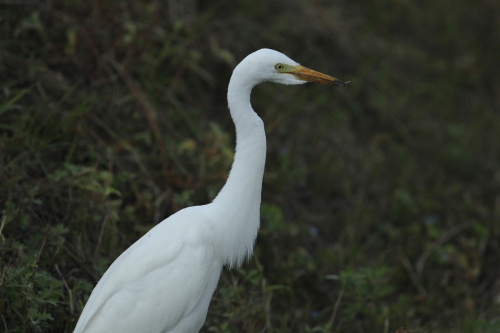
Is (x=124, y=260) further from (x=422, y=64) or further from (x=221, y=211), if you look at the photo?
(x=422, y=64)

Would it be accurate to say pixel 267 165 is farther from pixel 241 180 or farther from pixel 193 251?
pixel 193 251

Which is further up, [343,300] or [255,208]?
[255,208]

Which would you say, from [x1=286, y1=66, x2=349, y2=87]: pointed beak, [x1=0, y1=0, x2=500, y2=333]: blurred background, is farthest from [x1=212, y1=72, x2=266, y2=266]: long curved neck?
[x1=0, y1=0, x2=500, y2=333]: blurred background

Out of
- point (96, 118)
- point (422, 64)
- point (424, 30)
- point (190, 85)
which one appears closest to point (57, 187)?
point (96, 118)

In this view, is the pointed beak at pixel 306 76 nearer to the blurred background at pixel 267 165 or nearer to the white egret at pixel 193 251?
the white egret at pixel 193 251

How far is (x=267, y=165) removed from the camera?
4023 millimetres

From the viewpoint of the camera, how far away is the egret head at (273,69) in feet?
6.98

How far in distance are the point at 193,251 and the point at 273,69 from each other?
0.81m

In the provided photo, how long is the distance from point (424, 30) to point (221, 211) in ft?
16.2

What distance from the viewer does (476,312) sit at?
3.29m

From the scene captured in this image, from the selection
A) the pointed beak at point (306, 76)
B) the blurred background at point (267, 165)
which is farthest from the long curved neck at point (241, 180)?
the blurred background at point (267, 165)

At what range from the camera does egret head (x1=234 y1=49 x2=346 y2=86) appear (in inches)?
83.7

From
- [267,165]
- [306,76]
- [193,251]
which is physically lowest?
[267,165]

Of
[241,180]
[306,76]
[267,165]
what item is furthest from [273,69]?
[267,165]
